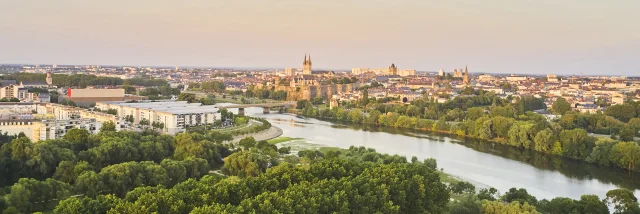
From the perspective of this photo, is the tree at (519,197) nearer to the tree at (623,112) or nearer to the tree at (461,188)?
the tree at (461,188)

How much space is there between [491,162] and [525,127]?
3.39 metres

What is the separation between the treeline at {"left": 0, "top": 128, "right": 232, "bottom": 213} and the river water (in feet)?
19.6

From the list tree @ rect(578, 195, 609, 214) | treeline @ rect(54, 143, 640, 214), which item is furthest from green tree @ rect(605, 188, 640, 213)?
tree @ rect(578, 195, 609, 214)

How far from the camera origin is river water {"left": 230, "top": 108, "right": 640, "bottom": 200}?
12633mm

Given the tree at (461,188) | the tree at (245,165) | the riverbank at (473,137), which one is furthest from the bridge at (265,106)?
the tree at (461,188)

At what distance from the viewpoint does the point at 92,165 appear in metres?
11.1

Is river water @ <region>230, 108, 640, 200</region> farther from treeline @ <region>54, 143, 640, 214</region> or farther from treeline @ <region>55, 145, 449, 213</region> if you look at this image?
treeline @ <region>55, 145, 449, 213</region>

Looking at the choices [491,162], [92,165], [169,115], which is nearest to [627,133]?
[491,162]

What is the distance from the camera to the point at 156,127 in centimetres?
1989

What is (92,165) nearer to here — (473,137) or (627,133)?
(473,137)

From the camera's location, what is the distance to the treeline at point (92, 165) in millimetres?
8852

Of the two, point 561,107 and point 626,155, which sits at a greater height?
point 561,107

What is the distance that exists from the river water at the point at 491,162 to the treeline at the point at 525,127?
16.9 inches

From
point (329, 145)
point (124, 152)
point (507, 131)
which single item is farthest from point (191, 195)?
point (507, 131)
